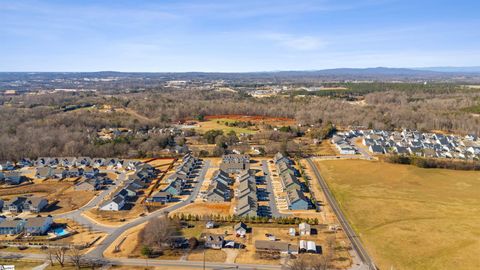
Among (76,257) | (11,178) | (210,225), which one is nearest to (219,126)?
(11,178)

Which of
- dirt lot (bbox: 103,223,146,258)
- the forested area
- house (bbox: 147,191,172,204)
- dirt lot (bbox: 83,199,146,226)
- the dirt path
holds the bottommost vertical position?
the dirt path

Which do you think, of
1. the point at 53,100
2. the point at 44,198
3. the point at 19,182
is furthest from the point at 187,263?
the point at 53,100

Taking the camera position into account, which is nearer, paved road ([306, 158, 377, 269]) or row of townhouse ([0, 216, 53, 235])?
paved road ([306, 158, 377, 269])

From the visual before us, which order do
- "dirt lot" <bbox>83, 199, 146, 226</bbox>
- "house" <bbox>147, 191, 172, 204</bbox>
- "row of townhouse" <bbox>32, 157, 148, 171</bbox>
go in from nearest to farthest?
"dirt lot" <bbox>83, 199, 146, 226</bbox> → "house" <bbox>147, 191, 172, 204</bbox> → "row of townhouse" <bbox>32, 157, 148, 171</bbox>

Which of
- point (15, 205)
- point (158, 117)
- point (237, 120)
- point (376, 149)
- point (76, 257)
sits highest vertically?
point (158, 117)

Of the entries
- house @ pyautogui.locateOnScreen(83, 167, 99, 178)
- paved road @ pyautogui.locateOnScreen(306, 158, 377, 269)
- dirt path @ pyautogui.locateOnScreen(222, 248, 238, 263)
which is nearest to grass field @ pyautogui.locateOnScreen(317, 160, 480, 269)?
paved road @ pyautogui.locateOnScreen(306, 158, 377, 269)

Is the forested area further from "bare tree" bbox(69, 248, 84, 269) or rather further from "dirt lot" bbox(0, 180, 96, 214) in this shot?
"bare tree" bbox(69, 248, 84, 269)

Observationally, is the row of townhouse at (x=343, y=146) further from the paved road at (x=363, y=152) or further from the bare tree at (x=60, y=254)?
the bare tree at (x=60, y=254)

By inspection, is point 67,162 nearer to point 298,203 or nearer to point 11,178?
point 11,178
